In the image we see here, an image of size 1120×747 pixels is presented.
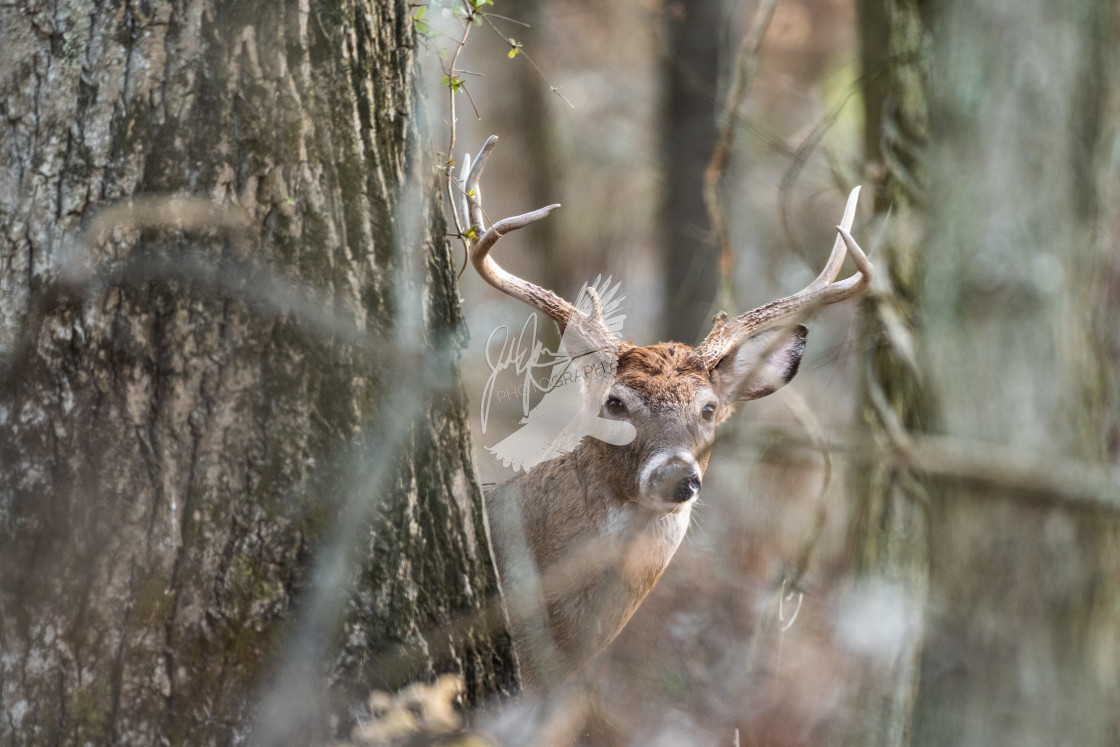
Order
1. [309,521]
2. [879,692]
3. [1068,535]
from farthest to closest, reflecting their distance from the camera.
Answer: [879,692] < [1068,535] < [309,521]

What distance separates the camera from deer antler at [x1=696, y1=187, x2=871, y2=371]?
12.4ft

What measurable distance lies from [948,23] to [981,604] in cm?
256

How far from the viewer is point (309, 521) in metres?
2.35

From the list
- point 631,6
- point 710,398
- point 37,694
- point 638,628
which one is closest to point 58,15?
point 37,694

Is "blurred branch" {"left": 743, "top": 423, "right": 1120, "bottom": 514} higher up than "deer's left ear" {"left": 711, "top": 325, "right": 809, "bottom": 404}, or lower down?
lower down

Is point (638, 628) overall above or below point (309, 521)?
below

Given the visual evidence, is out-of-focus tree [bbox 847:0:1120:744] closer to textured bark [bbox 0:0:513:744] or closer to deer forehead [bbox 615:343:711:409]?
deer forehead [bbox 615:343:711:409]

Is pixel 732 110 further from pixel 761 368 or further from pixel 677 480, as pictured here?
pixel 677 480

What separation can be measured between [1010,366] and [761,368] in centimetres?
110

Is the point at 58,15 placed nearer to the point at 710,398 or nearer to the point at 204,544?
the point at 204,544

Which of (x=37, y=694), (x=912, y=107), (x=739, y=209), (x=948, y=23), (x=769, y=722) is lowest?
(x=769, y=722)
